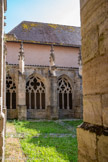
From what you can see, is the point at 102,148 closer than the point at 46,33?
Yes

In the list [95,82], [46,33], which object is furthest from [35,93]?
[95,82]

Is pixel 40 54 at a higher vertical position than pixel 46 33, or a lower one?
lower

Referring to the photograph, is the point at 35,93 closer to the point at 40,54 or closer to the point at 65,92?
the point at 65,92

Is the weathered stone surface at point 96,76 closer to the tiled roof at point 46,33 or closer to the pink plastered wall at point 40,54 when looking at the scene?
the pink plastered wall at point 40,54

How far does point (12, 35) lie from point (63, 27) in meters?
7.43

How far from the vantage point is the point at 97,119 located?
171 cm

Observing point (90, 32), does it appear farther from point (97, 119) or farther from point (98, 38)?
point (97, 119)

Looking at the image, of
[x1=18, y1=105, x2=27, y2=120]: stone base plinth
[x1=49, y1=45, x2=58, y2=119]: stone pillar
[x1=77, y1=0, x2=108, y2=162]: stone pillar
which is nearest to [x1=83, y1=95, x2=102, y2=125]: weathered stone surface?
[x1=77, y1=0, x2=108, y2=162]: stone pillar

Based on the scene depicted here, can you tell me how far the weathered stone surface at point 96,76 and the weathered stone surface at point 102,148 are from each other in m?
0.41

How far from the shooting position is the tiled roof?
758 inches

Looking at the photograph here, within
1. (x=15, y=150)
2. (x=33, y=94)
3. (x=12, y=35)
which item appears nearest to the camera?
(x=15, y=150)

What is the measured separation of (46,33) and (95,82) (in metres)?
19.7

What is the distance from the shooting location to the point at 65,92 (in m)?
17.1

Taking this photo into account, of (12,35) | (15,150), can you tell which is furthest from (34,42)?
(15,150)
